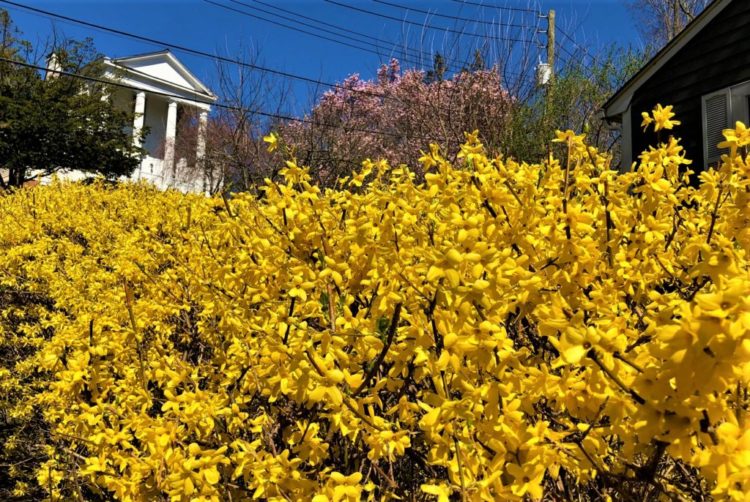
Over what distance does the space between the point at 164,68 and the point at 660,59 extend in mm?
24705

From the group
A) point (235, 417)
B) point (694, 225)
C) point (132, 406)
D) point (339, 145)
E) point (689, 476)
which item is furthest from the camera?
point (339, 145)

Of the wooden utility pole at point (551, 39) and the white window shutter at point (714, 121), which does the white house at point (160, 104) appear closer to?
the wooden utility pole at point (551, 39)

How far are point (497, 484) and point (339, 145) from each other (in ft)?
40.6

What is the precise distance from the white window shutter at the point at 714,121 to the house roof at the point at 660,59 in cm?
115

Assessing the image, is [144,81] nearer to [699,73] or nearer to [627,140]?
[627,140]

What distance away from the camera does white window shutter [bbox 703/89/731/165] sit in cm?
825

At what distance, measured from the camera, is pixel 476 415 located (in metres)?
1.17

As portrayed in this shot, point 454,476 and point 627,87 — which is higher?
point 627,87

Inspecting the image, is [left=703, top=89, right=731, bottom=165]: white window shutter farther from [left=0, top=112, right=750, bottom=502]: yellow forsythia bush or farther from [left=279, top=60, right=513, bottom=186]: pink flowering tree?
[left=0, top=112, right=750, bottom=502]: yellow forsythia bush

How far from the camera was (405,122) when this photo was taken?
14641 millimetres

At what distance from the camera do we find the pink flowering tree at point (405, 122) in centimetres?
1069

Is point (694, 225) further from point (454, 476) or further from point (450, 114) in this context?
point (450, 114)

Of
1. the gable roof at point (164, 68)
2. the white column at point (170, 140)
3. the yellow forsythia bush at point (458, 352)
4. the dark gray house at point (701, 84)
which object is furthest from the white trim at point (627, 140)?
the gable roof at point (164, 68)

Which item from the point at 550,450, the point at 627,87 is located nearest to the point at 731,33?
the point at 627,87
